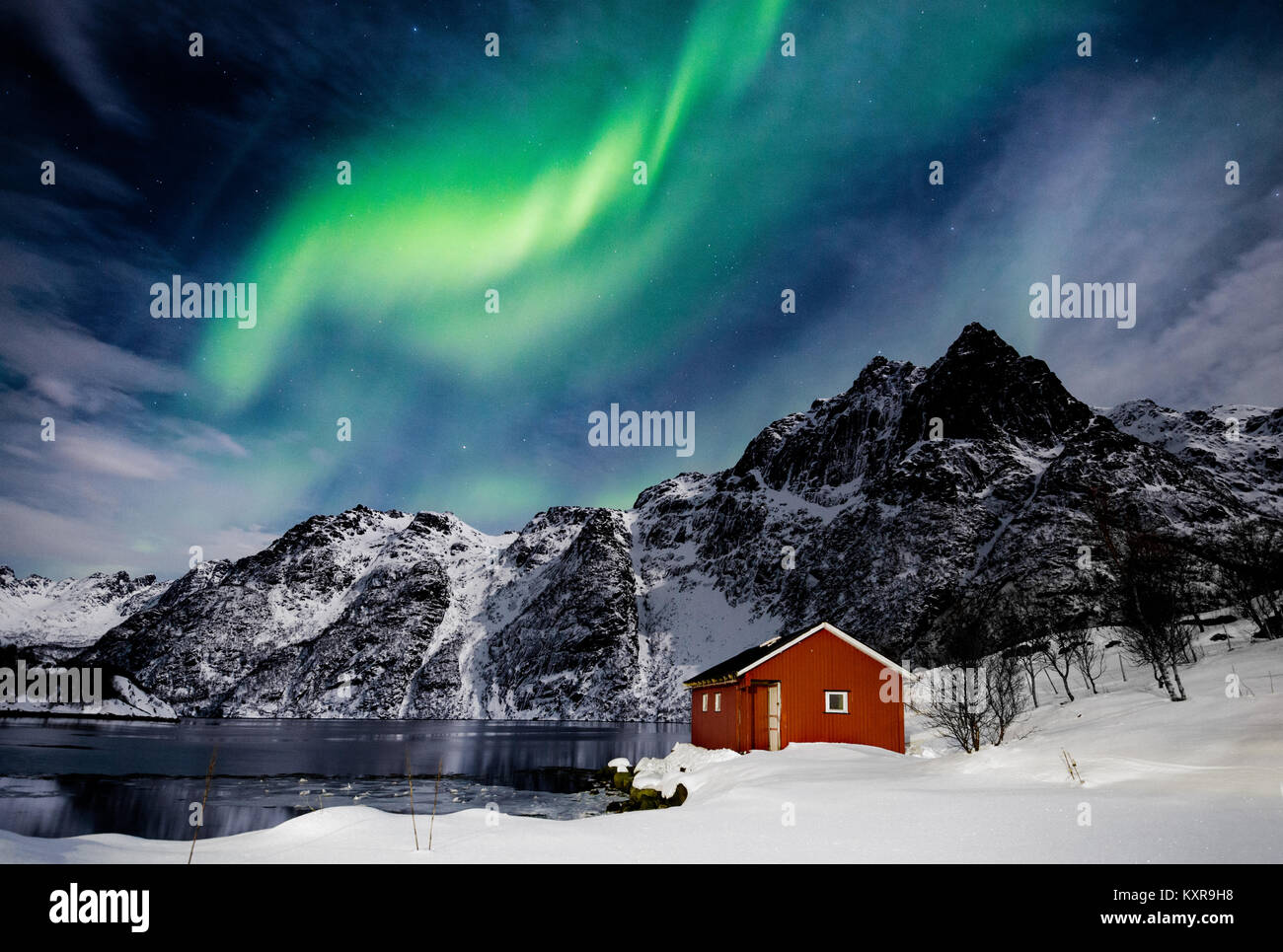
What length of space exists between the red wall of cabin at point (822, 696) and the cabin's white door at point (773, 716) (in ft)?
0.69

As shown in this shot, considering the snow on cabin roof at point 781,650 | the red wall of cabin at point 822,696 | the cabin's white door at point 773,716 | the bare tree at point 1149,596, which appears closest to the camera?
the bare tree at point 1149,596

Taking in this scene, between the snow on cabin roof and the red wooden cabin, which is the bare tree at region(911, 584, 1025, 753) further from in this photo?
the snow on cabin roof

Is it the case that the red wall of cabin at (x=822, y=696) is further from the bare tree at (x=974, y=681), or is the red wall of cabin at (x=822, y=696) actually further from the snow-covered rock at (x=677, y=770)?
the snow-covered rock at (x=677, y=770)

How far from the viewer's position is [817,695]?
35.9 meters

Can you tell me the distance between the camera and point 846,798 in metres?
18.7

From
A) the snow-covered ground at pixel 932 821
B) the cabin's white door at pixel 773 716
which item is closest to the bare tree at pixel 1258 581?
the snow-covered ground at pixel 932 821

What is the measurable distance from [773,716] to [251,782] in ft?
93.5

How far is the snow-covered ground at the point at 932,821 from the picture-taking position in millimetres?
11727

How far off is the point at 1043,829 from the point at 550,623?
19066 centimetres

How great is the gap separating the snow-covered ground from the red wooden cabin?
901cm

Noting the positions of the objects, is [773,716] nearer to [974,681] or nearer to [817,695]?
[817,695]

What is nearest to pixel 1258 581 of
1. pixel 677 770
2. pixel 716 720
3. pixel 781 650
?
pixel 781 650
